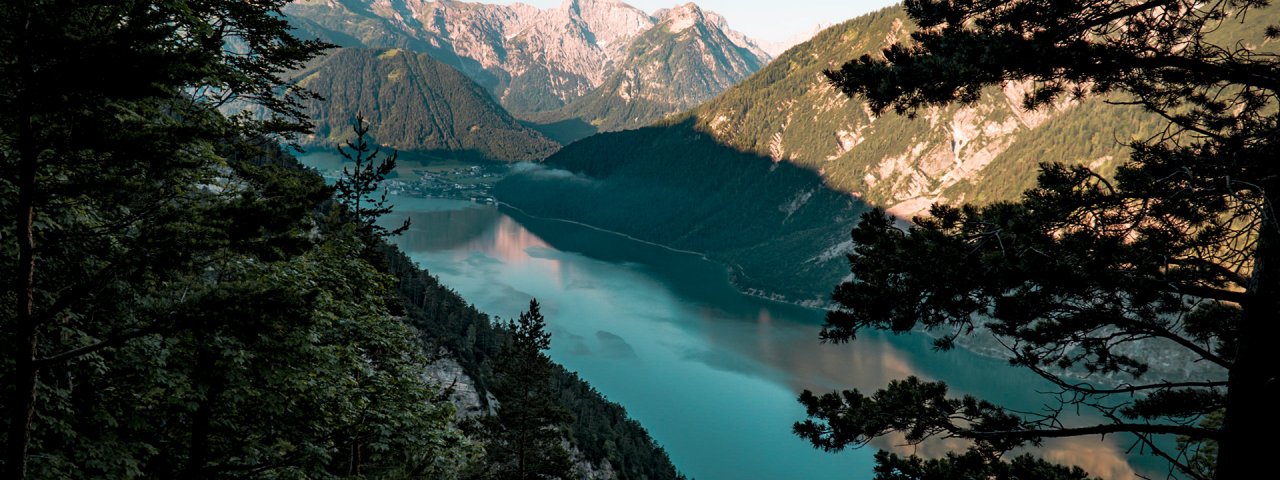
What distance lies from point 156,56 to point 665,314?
128 meters

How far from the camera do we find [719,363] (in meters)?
101

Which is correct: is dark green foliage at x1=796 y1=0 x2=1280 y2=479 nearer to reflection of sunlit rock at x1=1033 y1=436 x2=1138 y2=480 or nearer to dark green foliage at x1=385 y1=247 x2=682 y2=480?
dark green foliage at x1=385 y1=247 x2=682 y2=480

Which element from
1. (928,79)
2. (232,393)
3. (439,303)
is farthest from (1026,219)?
(439,303)

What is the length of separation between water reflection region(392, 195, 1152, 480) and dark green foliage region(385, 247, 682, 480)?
33.5ft

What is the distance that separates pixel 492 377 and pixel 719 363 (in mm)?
53602

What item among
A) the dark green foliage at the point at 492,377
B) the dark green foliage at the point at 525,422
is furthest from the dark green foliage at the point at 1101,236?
the dark green foliage at the point at 492,377

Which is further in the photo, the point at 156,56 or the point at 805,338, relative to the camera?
the point at 805,338

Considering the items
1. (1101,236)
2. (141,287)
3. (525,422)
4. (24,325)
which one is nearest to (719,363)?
(525,422)

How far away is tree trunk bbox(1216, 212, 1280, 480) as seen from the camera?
684 centimetres

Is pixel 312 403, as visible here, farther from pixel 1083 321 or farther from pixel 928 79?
pixel 1083 321

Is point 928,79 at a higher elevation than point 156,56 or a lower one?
higher

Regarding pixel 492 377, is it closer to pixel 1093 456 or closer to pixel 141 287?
pixel 141 287

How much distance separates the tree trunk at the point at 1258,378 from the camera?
22.4ft

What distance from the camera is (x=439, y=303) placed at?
71.4 metres
